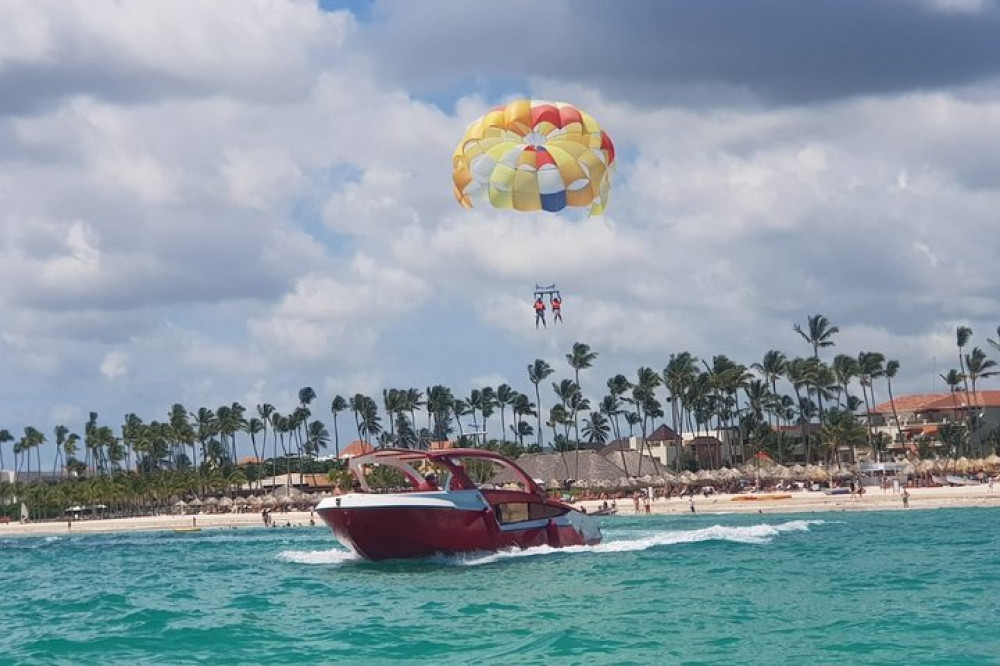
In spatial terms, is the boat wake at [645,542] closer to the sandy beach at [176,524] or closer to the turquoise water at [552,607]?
the turquoise water at [552,607]

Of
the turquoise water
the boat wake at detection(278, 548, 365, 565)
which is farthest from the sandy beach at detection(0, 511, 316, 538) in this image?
the turquoise water

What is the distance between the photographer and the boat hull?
3647 cm

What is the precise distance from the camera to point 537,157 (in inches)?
1576

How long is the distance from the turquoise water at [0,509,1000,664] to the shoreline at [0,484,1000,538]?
98.2 feet

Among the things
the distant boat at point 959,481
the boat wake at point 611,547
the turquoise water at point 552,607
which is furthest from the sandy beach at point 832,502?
the turquoise water at point 552,607

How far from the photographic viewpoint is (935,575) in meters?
30.4

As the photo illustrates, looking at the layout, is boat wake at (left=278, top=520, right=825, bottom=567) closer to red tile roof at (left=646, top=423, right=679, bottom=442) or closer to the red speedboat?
the red speedboat

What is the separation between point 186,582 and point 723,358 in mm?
97049

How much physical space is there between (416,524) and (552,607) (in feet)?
37.0

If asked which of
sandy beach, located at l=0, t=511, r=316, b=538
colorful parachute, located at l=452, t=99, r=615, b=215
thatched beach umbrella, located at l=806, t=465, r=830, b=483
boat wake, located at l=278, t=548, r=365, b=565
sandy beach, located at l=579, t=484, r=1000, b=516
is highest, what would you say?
colorful parachute, located at l=452, t=99, r=615, b=215

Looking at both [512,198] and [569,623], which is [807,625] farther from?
[512,198]

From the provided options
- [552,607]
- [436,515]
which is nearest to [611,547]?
[436,515]

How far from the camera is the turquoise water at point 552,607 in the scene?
67.0ft

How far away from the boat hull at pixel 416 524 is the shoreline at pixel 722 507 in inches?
1633
